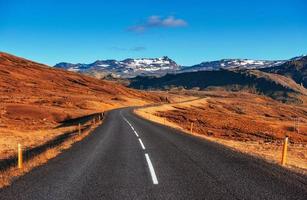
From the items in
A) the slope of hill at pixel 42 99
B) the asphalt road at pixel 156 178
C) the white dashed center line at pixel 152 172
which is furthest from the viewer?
the slope of hill at pixel 42 99

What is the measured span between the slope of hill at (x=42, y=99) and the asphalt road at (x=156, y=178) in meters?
13.9

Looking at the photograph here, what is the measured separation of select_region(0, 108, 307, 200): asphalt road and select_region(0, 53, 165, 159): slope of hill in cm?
1388

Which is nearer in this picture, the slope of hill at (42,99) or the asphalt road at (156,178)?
the asphalt road at (156,178)

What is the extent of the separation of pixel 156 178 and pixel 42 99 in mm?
88581

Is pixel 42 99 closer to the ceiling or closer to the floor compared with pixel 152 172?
closer to the ceiling

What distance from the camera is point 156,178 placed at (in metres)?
13.3

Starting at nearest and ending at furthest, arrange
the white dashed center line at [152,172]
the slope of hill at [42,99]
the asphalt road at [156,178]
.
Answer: the asphalt road at [156,178]
the white dashed center line at [152,172]
the slope of hill at [42,99]

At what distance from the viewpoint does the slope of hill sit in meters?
45.4

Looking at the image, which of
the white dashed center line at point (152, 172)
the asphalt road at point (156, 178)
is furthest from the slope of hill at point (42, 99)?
the white dashed center line at point (152, 172)

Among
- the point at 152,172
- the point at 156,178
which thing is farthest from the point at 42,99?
the point at 156,178

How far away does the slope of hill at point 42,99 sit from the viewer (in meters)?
45.4

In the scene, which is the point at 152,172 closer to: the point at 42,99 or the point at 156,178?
the point at 156,178

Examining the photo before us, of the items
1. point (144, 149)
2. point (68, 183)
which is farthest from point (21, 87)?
point (68, 183)

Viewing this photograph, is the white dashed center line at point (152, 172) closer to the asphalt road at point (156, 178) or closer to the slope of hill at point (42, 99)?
the asphalt road at point (156, 178)
